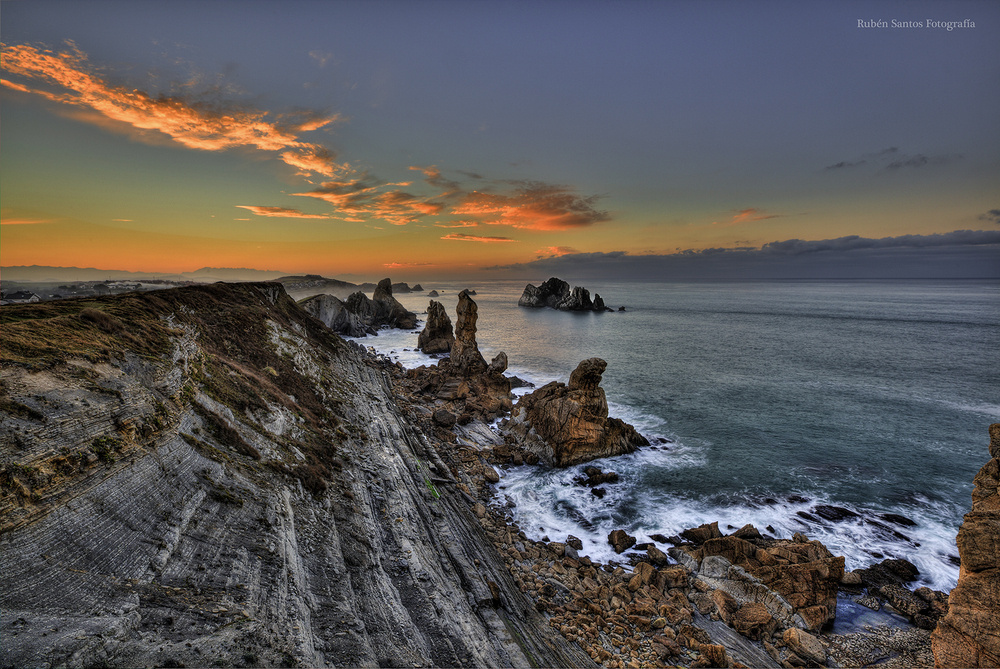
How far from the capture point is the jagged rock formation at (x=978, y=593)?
9844mm

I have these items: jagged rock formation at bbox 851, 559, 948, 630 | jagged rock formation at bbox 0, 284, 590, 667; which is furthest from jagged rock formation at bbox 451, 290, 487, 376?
jagged rock formation at bbox 851, 559, 948, 630

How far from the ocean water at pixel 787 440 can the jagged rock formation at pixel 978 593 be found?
29.4ft

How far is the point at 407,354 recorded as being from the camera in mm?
59812

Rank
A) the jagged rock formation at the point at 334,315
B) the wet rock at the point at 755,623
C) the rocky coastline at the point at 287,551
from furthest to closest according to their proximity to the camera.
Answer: the jagged rock formation at the point at 334,315 → the wet rock at the point at 755,623 → the rocky coastline at the point at 287,551

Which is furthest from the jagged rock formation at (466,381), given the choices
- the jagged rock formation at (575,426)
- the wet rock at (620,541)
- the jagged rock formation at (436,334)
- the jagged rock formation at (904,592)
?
the jagged rock formation at (904,592)

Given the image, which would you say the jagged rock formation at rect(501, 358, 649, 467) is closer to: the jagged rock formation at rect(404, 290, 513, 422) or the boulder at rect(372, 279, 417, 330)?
the jagged rock formation at rect(404, 290, 513, 422)

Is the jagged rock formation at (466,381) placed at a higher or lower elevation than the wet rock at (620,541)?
higher

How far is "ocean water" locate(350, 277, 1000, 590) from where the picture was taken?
2077 cm

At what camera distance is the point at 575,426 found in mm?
26953

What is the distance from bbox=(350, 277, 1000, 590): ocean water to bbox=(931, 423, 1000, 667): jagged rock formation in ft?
29.4

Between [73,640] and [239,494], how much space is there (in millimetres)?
5058

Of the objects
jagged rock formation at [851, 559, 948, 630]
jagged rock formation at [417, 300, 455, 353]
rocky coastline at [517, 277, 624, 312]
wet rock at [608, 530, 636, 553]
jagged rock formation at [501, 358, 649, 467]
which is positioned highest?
rocky coastline at [517, 277, 624, 312]

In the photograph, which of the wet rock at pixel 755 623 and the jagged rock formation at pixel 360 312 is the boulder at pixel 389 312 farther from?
the wet rock at pixel 755 623

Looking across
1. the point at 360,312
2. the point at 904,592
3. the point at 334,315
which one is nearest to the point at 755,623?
the point at 904,592
